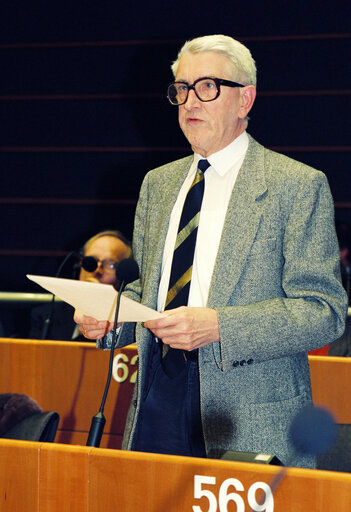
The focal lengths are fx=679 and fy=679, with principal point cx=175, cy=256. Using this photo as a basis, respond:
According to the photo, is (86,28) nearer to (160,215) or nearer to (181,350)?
(160,215)

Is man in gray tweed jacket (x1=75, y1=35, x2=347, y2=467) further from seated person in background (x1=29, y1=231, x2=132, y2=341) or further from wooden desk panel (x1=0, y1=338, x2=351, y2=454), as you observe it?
seated person in background (x1=29, y1=231, x2=132, y2=341)

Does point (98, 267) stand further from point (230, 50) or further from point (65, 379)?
point (230, 50)

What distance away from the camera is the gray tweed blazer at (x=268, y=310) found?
4.42ft

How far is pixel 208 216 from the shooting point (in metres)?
1.52

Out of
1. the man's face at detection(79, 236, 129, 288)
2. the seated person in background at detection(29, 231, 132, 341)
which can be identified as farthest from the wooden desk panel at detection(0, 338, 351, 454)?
the man's face at detection(79, 236, 129, 288)

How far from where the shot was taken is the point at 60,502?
111cm

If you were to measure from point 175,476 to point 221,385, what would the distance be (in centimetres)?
37

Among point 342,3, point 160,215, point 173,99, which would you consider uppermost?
point 342,3

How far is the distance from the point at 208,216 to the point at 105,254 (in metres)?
1.87

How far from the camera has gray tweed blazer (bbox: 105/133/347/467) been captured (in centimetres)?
135

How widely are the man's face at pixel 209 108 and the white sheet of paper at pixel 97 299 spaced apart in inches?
18.1

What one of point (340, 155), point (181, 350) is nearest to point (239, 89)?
point (181, 350)

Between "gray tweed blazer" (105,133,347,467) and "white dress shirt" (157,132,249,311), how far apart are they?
0.14ft

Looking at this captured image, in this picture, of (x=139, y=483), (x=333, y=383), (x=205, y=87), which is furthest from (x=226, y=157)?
(x=333, y=383)
